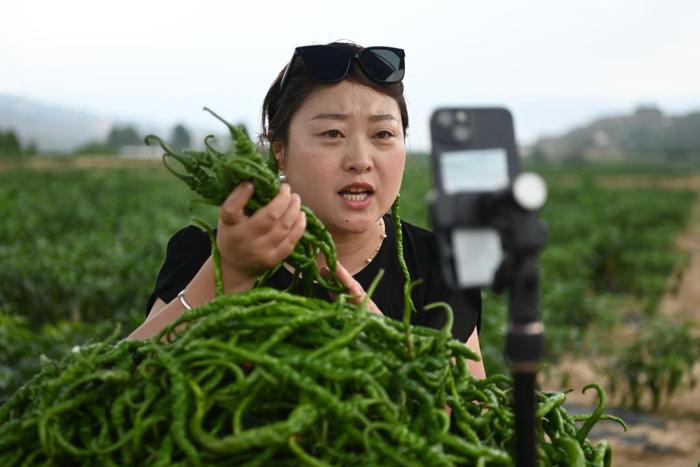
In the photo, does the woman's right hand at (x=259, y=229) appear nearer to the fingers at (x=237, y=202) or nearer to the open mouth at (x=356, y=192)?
the fingers at (x=237, y=202)

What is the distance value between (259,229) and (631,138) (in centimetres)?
15513

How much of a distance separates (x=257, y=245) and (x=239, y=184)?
0.12 m

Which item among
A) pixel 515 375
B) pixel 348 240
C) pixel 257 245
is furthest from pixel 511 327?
pixel 348 240

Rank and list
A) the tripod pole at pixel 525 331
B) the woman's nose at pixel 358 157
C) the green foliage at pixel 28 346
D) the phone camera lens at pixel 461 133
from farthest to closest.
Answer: the green foliage at pixel 28 346 < the woman's nose at pixel 358 157 < the phone camera lens at pixel 461 133 < the tripod pole at pixel 525 331

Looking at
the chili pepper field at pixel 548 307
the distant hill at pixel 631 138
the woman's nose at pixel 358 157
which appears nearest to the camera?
the woman's nose at pixel 358 157

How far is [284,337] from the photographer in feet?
4.53

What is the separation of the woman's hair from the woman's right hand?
0.92 metres

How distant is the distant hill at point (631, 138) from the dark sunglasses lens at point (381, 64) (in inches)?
4439

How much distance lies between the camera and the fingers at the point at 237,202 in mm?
1455

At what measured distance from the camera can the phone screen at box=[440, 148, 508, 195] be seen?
3.95ft

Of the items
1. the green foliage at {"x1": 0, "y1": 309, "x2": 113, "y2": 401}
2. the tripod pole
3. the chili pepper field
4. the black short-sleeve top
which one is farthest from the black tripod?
the green foliage at {"x1": 0, "y1": 309, "x2": 113, "y2": 401}

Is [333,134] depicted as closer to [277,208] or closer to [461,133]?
[277,208]

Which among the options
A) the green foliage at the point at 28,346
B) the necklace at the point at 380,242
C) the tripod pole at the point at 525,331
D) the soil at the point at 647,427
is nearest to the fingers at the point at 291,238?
the tripod pole at the point at 525,331

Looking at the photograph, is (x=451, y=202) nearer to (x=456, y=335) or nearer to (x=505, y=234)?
(x=505, y=234)
